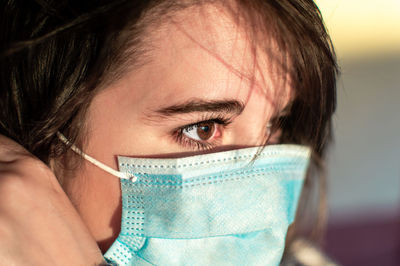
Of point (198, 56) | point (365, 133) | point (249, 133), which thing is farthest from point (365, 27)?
point (198, 56)

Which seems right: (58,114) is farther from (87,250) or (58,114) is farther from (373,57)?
(373,57)

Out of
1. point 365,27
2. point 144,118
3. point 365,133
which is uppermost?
point 365,27

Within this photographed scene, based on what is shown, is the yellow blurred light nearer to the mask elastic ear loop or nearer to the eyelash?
the eyelash

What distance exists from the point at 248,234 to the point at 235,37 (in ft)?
1.82

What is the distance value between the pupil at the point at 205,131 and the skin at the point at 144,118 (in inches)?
1.1

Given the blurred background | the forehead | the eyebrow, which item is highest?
the forehead

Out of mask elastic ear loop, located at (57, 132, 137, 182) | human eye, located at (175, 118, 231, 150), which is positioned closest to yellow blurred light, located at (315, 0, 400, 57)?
human eye, located at (175, 118, 231, 150)

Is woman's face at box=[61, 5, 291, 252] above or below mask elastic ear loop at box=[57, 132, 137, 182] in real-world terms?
above

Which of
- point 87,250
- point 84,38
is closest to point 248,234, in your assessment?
point 87,250

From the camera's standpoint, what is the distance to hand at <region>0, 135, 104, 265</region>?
3.41 ft

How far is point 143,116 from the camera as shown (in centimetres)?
118

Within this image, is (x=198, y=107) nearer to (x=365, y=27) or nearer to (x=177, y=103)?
(x=177, y=103)

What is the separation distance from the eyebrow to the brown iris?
9cm

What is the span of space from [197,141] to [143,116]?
0.62 ft
